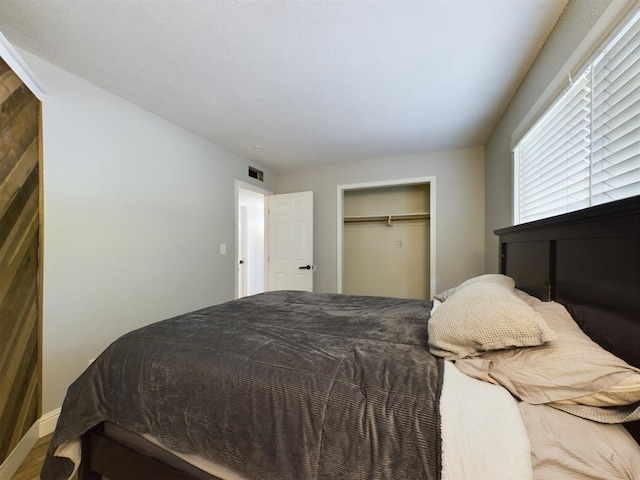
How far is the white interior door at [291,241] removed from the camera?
3748 millimetres

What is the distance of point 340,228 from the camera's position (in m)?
3.79

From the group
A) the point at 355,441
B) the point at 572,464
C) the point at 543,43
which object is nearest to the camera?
the point at 572,464

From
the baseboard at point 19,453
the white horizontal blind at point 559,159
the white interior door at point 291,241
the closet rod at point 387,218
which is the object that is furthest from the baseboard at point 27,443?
the closet rod at point 387,218

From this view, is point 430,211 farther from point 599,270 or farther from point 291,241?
point 599,270

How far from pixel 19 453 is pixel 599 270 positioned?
2.91 meters

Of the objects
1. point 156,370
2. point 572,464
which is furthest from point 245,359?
point 572,464

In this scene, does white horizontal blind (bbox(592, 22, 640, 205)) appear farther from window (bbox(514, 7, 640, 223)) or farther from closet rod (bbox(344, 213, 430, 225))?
closet rod (bbox(344, 213, 430, 225))

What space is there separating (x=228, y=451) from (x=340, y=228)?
3110mm

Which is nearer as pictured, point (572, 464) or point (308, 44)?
point (572, 464)

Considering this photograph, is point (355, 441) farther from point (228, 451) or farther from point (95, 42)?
point (95, 42)

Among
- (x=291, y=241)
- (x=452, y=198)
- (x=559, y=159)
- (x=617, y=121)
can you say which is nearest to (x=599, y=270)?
(x=617, y=121)

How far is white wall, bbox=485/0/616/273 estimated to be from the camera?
3.83 ft

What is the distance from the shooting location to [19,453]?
4.65 feet

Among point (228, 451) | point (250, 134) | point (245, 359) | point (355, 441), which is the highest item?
point (250, 134)
